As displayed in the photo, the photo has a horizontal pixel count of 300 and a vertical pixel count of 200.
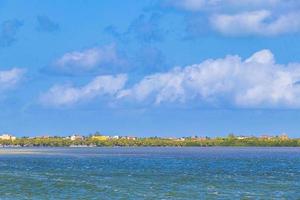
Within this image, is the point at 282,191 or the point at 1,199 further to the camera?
the point at 282,191

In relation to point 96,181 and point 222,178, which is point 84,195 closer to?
point 96,181

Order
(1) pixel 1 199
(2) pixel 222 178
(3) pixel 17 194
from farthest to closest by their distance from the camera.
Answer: (2) pixel 222 178
(3) pixel 17 194
(1) pixel 1 199

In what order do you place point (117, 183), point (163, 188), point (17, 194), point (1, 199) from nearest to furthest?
point (1, 199) → point (17, 194) → point (163, 188) → point (117, 183)

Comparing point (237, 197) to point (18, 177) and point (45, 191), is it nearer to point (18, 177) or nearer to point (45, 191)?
point (45, 191)

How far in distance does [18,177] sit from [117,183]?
17416 mm

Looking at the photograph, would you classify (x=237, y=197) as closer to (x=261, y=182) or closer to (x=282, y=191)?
(x=282, y=191)

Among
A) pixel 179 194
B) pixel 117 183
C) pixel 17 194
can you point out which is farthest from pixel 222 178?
pixel 17 194

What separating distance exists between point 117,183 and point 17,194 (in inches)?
605

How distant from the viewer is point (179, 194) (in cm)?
6988

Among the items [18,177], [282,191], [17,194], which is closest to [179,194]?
[282,191]

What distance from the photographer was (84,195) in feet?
229

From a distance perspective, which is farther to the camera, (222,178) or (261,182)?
(222,178)

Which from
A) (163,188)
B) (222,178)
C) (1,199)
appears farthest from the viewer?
(222,178)

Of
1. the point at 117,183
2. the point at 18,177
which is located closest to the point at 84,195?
the point at 117,183
